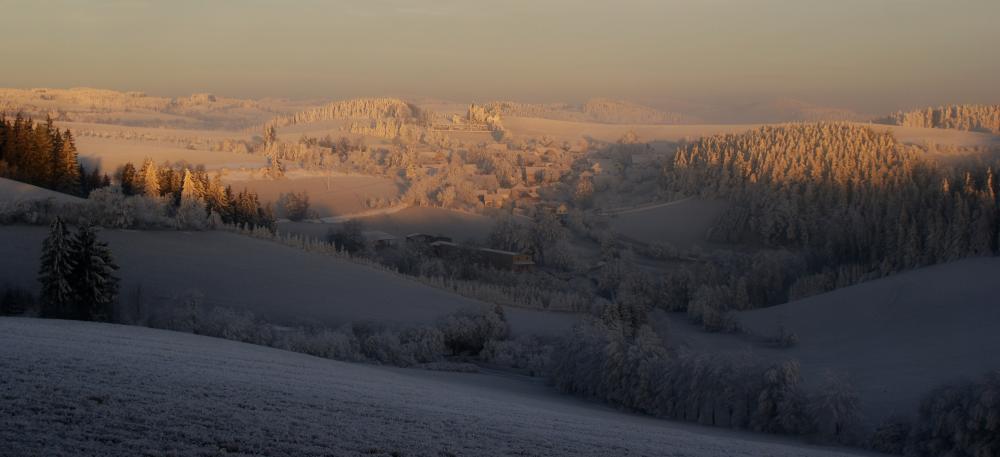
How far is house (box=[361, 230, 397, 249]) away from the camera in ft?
143

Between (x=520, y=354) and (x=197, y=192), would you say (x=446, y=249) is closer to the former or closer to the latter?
(x=197, y=192)

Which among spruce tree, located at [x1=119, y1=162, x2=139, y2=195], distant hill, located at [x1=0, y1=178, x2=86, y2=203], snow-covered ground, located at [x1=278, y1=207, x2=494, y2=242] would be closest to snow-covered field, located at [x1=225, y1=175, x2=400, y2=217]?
snow-covered ground, located at [x1=278, y1=207, x2=494, y2=242]

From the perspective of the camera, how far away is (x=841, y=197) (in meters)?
49.5

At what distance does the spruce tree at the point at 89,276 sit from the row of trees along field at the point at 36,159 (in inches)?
760

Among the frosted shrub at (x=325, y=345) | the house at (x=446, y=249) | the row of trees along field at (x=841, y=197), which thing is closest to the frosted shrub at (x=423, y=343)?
the frosted shrub at (x=325, y=345)

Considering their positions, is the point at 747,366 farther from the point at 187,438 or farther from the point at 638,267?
the point at 638,267

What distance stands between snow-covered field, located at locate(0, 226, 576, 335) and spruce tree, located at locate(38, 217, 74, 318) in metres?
3.26

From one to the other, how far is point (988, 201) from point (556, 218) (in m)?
27.0

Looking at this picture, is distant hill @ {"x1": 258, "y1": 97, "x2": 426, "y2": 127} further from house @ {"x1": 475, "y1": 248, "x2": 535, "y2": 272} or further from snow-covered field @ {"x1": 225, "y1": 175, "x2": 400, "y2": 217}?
house @ {"x1": 475, "y1": 248, "x2": 535, "y2": 272}

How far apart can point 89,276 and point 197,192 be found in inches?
641

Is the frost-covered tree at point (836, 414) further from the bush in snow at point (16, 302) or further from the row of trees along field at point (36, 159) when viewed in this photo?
the row of trees along field at point (36, 159)

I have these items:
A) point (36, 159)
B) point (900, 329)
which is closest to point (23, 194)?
point (36, 159)

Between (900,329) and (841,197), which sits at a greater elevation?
(841,197)

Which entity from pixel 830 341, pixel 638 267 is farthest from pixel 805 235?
pixel 830 341
